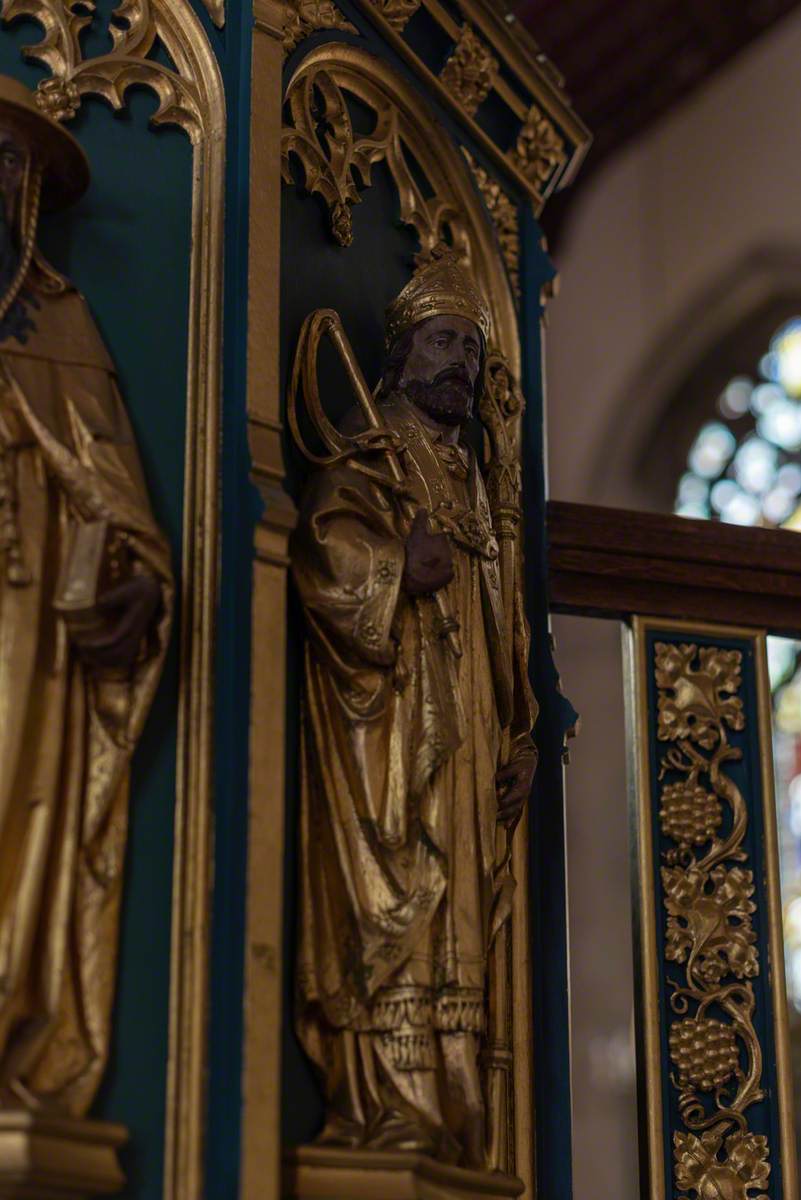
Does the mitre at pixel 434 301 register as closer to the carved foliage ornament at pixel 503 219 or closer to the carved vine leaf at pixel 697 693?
the carved foliage ornament at pixel 503 219

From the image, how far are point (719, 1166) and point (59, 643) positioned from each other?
1.71m

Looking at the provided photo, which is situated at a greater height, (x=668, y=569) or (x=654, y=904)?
(x=668, y=569)

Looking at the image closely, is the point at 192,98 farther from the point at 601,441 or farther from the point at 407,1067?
the point at 601,441

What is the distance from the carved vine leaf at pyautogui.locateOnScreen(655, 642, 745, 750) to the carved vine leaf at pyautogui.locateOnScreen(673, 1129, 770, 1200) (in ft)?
2.57

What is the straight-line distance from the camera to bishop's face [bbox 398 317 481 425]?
11.7 feet

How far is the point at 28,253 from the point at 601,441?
17.8ft

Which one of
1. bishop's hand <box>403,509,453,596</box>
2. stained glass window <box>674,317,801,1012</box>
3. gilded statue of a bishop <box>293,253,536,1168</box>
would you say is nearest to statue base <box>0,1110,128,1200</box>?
gilded statue of a bishop <box>293,253,536,1168</box>

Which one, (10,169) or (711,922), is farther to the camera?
(711,922)

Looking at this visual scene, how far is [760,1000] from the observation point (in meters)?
4.03

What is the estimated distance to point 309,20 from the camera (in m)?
3.78

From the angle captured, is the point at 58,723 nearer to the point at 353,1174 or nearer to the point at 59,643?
the point at 59,643

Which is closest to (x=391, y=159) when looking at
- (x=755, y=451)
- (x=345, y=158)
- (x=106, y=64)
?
(x=345, y=158)

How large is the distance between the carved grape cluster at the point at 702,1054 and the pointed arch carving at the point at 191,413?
1.30m

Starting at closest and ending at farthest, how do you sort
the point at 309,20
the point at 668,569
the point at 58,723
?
the point at 58,723, the point at 309,20, the point at 668,569
